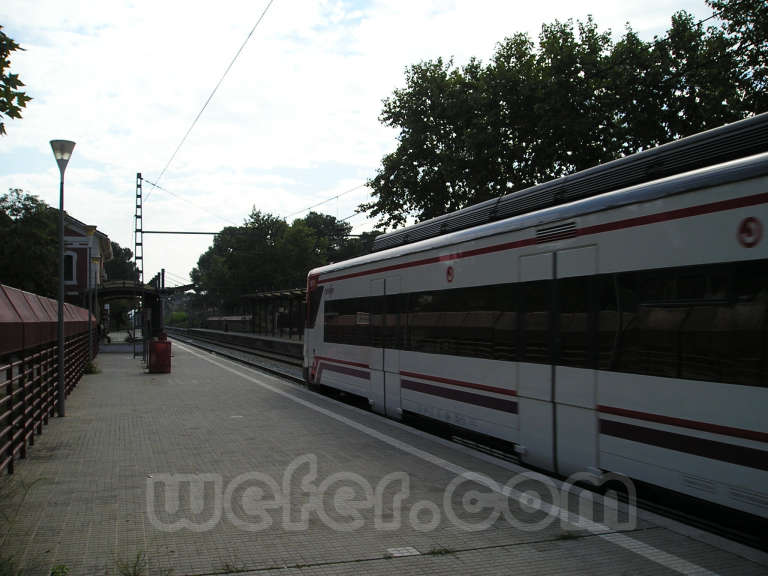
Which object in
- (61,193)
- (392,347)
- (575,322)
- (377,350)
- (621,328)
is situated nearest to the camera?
(621,328)

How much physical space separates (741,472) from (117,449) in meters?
6.69

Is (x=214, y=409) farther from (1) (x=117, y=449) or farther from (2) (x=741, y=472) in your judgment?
(2) (x=741, y=472)

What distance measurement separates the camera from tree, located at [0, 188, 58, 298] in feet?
138

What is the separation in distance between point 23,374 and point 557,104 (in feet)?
63.5

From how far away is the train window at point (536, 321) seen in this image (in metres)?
7.02

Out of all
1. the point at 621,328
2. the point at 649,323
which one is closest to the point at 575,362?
the point at 621,328

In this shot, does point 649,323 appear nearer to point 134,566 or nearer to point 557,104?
point 134,566

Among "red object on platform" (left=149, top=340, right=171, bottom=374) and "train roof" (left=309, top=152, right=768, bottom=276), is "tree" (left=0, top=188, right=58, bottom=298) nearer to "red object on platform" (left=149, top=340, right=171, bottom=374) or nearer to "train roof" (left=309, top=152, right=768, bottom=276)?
"red object on platform" (left=149, top=340, right=171, bottom=374)

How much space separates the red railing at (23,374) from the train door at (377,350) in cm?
486

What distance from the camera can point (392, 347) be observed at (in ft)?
36.1

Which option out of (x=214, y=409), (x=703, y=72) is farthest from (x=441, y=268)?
(x=703, y=72)

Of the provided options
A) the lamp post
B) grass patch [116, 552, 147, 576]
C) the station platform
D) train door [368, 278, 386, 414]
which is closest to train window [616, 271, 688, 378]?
the station platform

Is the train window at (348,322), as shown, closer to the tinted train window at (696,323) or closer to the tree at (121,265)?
the tinted train window at (696,323)

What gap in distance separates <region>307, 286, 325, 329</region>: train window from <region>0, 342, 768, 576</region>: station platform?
225 inches
